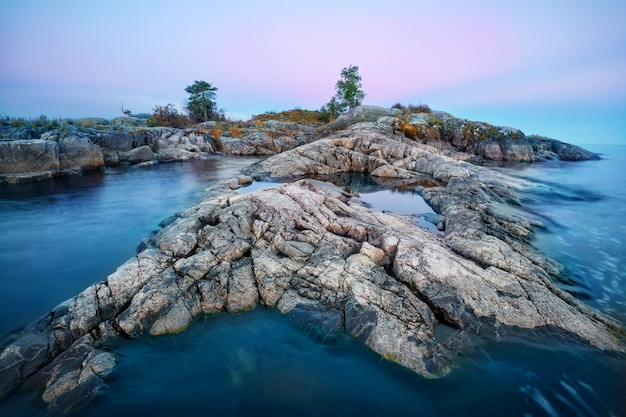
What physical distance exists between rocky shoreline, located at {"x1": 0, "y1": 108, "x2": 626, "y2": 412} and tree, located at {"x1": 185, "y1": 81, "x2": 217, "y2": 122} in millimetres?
58700

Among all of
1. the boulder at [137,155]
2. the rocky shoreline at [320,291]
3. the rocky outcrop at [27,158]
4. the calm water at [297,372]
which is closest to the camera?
the calm water at [297,372]

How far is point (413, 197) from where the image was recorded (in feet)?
63.6

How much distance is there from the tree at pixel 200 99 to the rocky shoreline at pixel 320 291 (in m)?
58.7

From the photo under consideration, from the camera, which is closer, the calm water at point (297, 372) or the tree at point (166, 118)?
the calm water at point (297, 372)

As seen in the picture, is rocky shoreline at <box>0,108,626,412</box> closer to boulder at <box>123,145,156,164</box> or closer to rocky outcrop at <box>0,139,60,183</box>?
rocky outcrop at <box>0,139,60,183</box>

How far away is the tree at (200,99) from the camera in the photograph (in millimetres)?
62344

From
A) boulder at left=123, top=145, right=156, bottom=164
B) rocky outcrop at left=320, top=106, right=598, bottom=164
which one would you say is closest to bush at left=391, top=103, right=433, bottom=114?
rocky outcrop at left=320, top=106, right=598, bottom=164

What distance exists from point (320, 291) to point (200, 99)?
2603 inches

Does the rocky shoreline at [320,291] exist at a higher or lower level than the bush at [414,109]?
lower

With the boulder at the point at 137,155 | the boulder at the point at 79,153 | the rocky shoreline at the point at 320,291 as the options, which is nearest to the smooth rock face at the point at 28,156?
the boulder at the point at 79,153

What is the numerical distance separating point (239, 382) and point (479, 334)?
5892mm

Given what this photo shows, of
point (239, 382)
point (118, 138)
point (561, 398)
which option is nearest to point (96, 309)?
point (239, 382)

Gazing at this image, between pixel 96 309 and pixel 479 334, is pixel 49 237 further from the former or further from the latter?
pixel 479 334

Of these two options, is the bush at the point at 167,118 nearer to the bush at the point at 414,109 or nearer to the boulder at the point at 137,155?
the boulder at the point at 137,155
